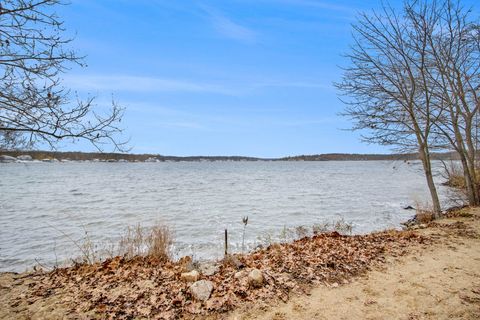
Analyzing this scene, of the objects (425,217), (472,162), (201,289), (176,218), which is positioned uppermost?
(472,162)

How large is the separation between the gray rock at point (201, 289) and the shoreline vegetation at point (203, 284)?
16 mm

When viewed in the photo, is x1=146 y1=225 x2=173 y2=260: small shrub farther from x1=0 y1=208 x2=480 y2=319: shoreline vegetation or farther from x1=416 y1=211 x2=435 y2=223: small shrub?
x1=416 y1=211 x2=435 y2=223: small shrub

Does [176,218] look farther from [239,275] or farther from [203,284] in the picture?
[203,284]

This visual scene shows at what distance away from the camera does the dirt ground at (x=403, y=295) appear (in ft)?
15.5

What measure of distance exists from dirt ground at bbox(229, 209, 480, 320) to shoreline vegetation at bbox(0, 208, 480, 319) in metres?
0.04

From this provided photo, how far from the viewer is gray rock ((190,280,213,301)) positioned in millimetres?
5152

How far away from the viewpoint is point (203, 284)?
5402 mm

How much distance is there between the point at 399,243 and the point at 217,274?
529 cm

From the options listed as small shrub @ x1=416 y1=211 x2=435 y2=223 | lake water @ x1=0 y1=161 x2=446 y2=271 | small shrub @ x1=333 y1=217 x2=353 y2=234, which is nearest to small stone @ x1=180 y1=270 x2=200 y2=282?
lake water @ x1=0 y1=161 x2=446 y2=271

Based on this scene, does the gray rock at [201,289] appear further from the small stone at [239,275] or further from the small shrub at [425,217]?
the small shrub at [425,217]

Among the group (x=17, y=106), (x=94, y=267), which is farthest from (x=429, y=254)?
(x=17, y=106)

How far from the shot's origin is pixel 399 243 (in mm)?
8375

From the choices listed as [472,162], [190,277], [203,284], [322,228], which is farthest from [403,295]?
[472,162]

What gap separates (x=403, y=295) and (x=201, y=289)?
11.5 ft
